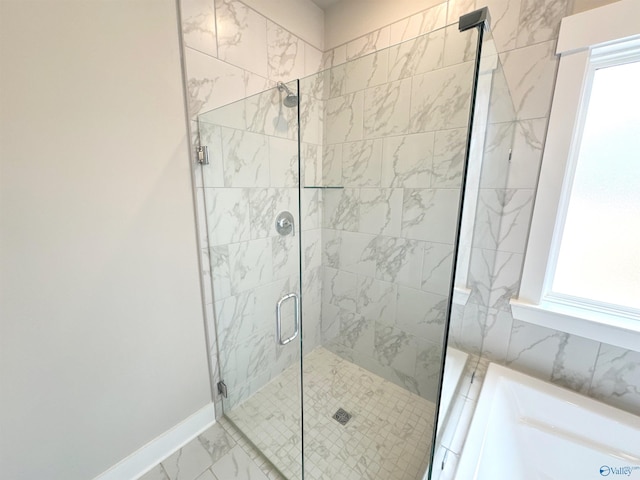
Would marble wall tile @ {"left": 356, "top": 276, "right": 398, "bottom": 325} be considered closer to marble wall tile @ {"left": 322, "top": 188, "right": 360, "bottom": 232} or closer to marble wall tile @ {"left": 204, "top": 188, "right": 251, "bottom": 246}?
marble wall tile @ {"left": 322, "top": 188, "right": 360, "bottom": 232}

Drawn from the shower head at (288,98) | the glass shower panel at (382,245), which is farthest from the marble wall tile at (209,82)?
the glass shower panel at (382,245)

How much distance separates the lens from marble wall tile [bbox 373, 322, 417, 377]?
1.75 meters

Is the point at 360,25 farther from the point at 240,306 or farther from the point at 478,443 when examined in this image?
the point at 478,443

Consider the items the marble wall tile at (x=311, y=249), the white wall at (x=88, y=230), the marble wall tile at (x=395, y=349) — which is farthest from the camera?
the marble wall tile at (x=311, y=249)

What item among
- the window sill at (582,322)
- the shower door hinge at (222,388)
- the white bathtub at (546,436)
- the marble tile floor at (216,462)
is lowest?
the marble tile floor at (216,462)

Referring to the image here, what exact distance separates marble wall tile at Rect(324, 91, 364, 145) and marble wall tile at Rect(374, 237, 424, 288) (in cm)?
79

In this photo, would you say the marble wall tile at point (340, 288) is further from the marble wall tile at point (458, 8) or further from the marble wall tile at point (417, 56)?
the marble wall tile at point (458, 8)

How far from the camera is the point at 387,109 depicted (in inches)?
64.9

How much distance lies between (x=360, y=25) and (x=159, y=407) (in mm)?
2638

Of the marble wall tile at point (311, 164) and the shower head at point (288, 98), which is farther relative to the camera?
the marble wall tile at point (311, 164)

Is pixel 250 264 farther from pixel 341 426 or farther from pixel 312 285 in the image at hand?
pixel 341 426

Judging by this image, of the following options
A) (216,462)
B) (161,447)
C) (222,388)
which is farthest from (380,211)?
(161,447)

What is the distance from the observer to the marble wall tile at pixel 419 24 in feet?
4.74

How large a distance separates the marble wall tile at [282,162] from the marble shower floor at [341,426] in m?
1.30
